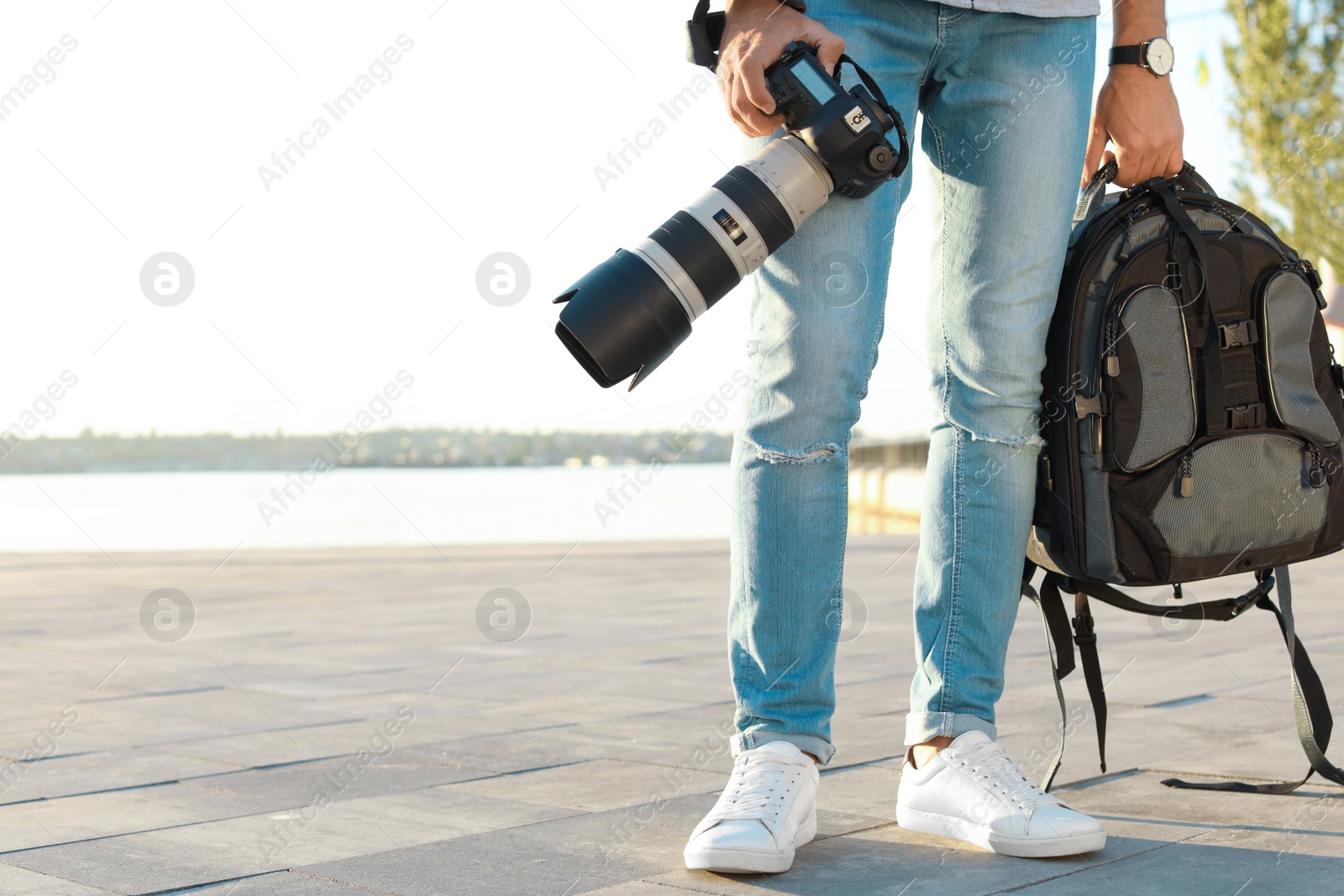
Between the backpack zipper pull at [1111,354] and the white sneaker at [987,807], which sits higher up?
the backpack zipper pull at [1111,354]

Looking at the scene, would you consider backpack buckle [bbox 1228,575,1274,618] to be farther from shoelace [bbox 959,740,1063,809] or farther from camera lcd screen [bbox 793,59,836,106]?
camera lcd screen [bbox 793,59,836,106]

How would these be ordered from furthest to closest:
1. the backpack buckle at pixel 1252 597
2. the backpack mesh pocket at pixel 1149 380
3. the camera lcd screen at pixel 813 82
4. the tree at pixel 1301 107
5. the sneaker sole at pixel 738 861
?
the tree at pixel 1301 107, the backpack buckle at pixel 1252 597, the backpack mesh pocket at pixel 1149 380, the camera lcd screen at pixel 813 82, the sneaker sole at pixel 738 861

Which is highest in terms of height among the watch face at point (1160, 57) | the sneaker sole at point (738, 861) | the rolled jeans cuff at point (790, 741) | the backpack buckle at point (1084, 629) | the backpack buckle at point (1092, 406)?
the watch face at point (1160, 57)

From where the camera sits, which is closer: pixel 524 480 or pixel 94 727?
pixel 94 727

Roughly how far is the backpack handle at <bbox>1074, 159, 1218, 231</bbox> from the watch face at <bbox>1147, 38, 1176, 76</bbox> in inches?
5.8

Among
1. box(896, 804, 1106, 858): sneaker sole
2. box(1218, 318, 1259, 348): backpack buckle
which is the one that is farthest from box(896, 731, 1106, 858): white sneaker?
box(1218, 318, 1259, 348): backpack buckle

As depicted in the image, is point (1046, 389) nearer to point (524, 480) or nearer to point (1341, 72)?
point (1341, 72)

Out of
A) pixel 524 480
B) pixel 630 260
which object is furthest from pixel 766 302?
pixel 524 480

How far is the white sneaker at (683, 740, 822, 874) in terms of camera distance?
146 centimetres

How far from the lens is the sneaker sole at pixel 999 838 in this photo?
151cm

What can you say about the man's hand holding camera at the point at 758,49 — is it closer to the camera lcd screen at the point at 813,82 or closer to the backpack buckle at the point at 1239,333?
the camera lcd screen at the point at 813,82

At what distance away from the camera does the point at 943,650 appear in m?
1.75

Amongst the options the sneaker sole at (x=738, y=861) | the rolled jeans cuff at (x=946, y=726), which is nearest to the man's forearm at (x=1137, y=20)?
the rolled jeans cuff at (x=946, y=726)

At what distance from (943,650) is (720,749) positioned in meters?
0.62
